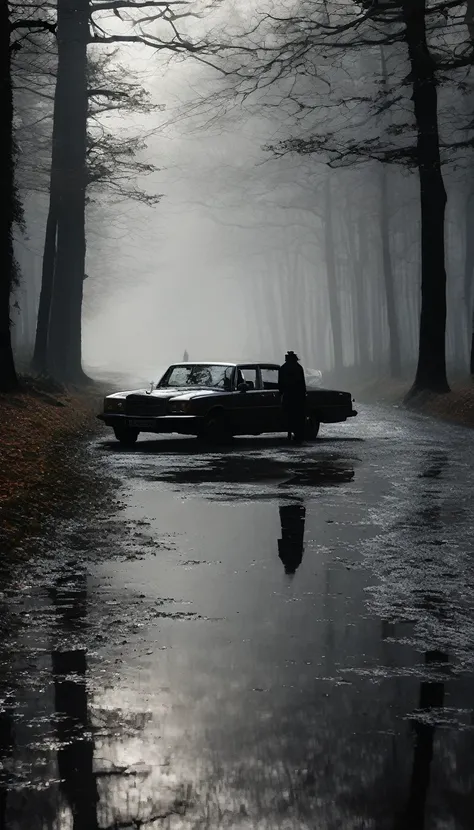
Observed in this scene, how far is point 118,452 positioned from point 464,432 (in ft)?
23.0

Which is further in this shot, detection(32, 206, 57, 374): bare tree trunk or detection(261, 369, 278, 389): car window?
detection(32, 206, 57, 374): bare tree trunk

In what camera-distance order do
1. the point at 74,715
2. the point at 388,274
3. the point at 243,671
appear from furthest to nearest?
1. the point at 388,274
2. the point at 243,671
3. the point at 74,715

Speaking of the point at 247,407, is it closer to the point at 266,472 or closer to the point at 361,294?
the point at 266,472

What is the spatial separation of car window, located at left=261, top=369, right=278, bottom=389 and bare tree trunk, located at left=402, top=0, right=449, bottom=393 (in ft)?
25.4

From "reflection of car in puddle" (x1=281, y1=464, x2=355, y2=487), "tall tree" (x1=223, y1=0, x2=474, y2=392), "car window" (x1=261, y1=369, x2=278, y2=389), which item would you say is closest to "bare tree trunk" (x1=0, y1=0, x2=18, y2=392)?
"car window" (x1=261, y1=369, x2=278, y2=389)

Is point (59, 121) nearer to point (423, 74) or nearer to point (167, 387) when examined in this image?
point (423, 74)

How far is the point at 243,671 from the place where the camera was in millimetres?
5574

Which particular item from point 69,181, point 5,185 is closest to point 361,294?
point 69,181

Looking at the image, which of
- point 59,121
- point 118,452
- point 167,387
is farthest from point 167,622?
point 59,121

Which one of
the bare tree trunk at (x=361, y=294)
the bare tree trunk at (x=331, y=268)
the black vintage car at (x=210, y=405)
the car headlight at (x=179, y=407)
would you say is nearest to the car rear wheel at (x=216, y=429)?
the black vintage car at (x=210, y=405)

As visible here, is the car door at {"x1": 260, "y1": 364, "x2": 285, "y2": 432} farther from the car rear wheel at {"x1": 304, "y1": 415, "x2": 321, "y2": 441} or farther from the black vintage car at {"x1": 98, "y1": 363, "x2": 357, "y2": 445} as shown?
the car rear wheel at {"x1": 304, "y1": 415, "x2": 321, "y2": 441}

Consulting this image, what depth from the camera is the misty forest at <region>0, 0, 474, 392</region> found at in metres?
27.0

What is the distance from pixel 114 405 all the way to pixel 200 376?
1.84 meters

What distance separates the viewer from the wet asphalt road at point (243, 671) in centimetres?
396
